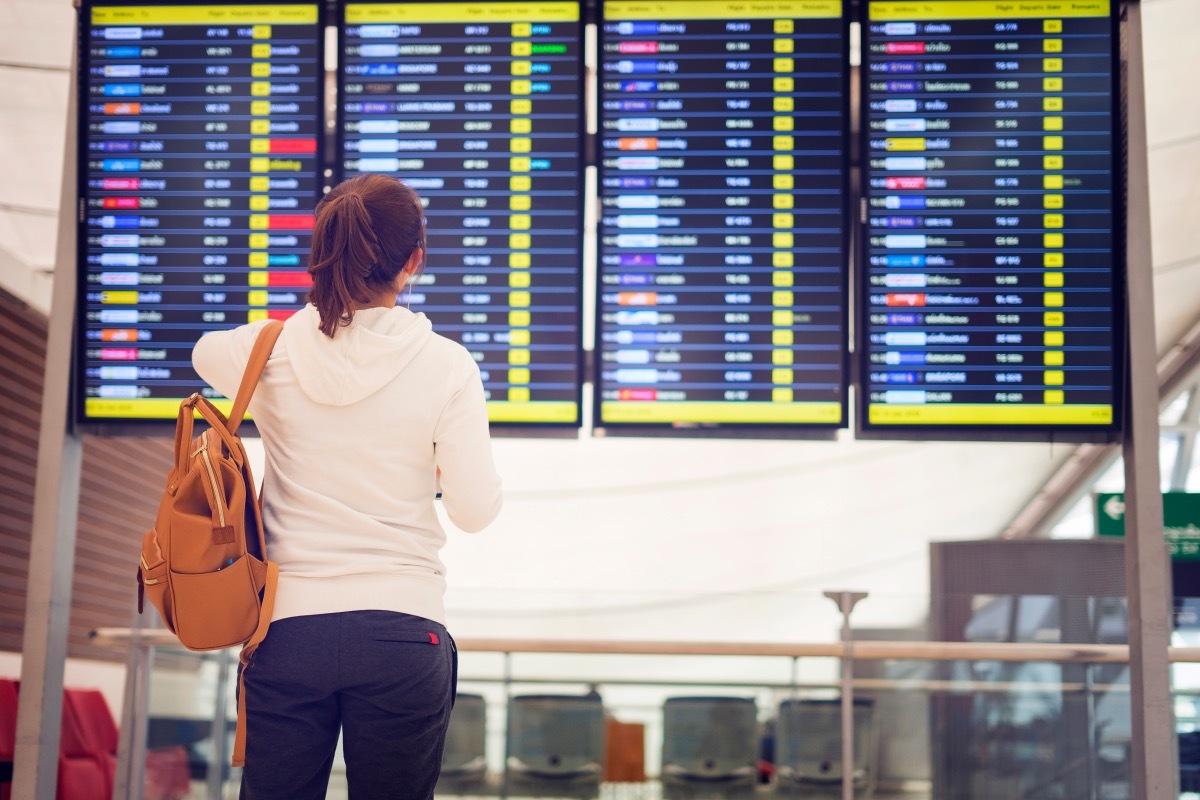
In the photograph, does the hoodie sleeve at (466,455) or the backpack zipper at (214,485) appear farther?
the hoodie sleeve at (466,455)

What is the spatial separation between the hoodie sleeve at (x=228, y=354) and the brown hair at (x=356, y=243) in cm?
16

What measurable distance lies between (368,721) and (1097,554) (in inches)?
239

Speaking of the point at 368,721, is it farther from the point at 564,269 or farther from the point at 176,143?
the point at 176,143

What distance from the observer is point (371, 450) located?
90.7 inches

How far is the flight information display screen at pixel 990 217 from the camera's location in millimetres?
4383

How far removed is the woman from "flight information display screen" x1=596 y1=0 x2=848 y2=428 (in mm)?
2109

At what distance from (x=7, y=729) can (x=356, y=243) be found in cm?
527

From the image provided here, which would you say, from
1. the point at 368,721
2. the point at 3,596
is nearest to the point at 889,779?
the point at 368,721

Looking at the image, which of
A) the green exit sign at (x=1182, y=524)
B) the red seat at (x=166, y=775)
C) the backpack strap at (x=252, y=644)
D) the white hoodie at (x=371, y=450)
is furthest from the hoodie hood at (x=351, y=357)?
the green exit sign at (x=1182, y=524)

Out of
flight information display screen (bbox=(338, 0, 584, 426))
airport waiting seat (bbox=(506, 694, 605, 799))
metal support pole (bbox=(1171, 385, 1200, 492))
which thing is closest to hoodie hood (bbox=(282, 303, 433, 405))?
flight information display screen (bbox=(338, 0, 584, 426))

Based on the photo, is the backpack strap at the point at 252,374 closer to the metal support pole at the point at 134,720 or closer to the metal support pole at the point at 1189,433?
the metal support pole at the point at 134,720

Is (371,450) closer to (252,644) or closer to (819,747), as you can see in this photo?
(252,644)

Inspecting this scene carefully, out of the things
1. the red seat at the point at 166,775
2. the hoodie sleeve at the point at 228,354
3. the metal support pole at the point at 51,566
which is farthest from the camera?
the red seat at the point at 166,775

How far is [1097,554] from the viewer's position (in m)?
7.22
